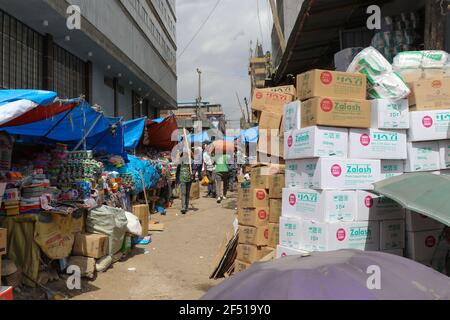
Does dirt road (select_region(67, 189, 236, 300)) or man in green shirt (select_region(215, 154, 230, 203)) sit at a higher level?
man in green shirt (select_region(215, 154, 230, 203))

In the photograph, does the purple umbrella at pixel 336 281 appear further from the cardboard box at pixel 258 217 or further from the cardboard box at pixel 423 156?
the cardboard box at pixel 258 217

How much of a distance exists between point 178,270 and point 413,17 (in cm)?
557

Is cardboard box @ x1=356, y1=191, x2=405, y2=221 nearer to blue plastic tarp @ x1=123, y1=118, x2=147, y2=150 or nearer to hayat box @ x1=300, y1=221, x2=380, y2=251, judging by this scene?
hayat box @ x1=300, y1=221, x2=380, y2=251

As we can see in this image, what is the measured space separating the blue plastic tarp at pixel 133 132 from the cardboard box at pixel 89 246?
5.91 metres

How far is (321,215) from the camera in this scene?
14.0 ft

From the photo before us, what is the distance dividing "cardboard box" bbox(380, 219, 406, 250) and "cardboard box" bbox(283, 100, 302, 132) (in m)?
1.46

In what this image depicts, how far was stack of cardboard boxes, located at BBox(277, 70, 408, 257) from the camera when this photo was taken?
426 centimetres

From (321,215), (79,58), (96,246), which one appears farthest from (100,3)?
(321,215)

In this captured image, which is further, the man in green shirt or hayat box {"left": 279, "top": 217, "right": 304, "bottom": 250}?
the man in green shirt

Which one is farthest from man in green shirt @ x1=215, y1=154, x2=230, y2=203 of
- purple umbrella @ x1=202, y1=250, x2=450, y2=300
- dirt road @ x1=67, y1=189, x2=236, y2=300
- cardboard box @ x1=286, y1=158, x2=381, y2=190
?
purple umbrella @ x1=202, y1=250, x2=450, y2=300

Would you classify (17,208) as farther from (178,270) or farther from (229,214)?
(229,214)

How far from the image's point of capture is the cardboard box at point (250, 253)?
571 cm

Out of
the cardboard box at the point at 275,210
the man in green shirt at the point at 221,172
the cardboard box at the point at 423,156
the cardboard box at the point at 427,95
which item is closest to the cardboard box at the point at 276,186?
the cardboard box at the point at 275,210

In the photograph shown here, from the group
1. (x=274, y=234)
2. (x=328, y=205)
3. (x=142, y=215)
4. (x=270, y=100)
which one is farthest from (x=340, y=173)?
(x=142, y=215)
